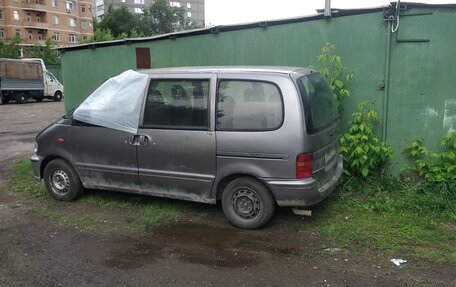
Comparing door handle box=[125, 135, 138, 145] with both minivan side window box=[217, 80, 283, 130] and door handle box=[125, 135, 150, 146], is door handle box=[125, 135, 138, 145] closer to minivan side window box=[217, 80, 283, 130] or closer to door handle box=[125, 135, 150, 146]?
door handle box=[125, 135, 150, 146]

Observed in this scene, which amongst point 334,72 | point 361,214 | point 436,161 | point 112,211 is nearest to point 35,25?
point 112,211

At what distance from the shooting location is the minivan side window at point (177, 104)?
481 cm

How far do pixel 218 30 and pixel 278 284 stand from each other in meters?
4.48

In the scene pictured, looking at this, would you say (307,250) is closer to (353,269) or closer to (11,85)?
(353,269)

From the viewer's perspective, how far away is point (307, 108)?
4.39 m

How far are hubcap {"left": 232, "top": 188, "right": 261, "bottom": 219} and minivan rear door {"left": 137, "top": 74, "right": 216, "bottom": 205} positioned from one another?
12.9 inches

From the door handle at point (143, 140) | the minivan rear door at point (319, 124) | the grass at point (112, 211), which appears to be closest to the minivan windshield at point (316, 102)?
the minivan rear door at point (319, 124)

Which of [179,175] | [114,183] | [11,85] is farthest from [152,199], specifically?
[11,85]

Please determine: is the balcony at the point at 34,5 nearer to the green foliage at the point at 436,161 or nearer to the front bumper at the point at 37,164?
the front bumper at the point at 37,164

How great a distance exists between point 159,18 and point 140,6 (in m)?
36.2

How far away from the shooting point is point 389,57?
5.80 m

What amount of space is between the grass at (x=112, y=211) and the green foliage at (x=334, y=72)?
257 cm

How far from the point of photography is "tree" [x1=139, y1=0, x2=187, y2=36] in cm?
6675

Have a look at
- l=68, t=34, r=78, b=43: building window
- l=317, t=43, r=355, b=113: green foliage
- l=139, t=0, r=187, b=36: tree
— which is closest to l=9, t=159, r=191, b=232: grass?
l=317, t=43, r=355, b=113: green foliage
